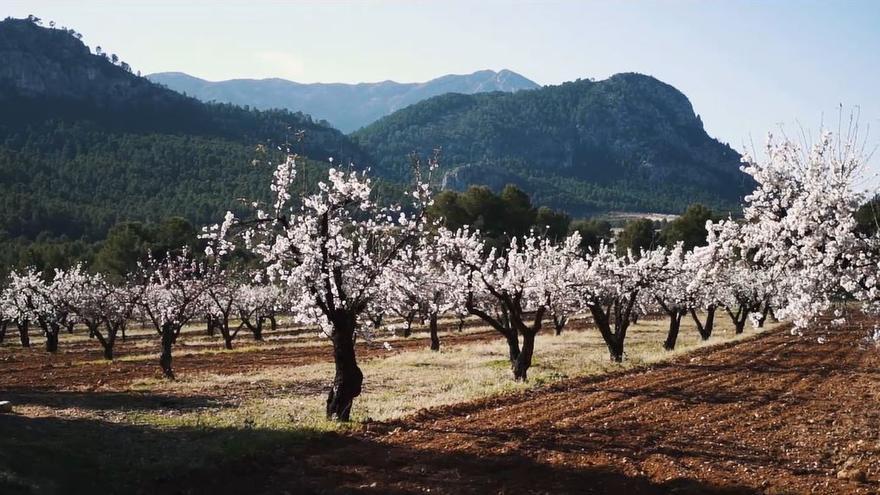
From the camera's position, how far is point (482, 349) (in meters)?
50.9

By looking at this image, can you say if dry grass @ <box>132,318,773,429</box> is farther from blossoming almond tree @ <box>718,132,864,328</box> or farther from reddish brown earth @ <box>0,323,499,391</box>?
blossoming almond tree @ <box>718,132,864,328</box>

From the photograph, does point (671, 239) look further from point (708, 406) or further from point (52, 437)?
point (52, 437)

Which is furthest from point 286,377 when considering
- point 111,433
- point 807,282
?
point 807,282

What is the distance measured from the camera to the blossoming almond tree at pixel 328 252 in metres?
20.3

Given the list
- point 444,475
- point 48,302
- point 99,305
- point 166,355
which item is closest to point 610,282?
point 166,355

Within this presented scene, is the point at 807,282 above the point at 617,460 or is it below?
above

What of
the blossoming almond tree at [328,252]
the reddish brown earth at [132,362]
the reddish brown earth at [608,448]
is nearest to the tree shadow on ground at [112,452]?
the reddish brown earth at [608,448]

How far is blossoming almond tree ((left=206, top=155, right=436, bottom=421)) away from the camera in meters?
20.3

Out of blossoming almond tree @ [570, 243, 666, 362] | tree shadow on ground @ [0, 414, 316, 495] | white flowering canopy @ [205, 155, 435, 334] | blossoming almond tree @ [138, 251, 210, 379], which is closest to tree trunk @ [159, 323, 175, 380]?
blossoming almond tree @ [138, 251, 210, 379]

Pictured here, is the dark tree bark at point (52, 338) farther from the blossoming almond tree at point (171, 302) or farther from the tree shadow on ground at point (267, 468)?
the tree shadow on ground at point (267, 468)

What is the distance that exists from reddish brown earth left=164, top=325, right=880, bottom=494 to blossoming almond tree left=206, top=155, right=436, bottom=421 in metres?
2.93

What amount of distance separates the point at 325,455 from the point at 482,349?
1377 inches

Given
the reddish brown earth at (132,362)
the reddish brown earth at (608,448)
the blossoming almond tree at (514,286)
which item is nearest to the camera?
the reddish brown earth at (608,448)

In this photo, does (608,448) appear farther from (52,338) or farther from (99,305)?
(52,338)
